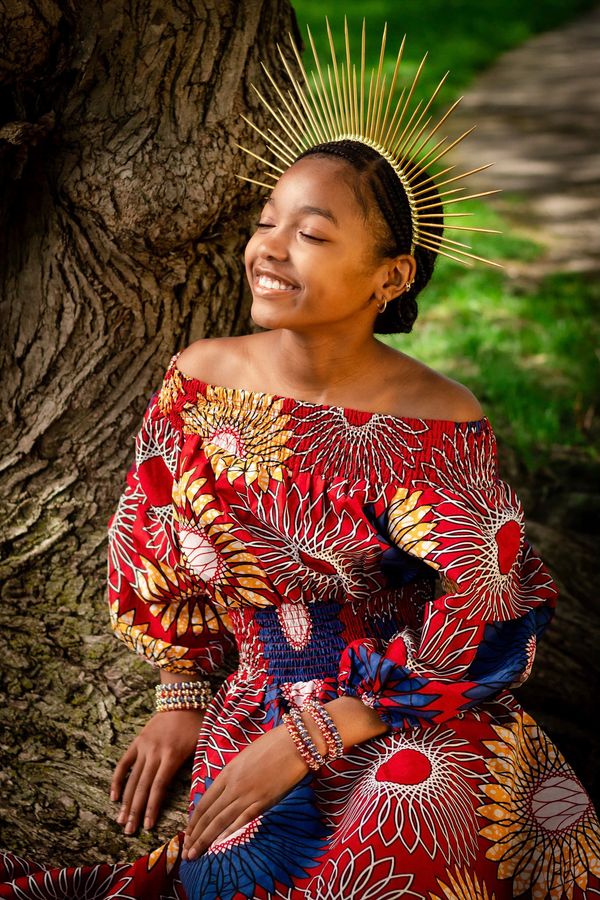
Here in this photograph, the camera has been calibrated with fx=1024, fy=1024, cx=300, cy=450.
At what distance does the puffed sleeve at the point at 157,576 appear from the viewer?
7.97ft

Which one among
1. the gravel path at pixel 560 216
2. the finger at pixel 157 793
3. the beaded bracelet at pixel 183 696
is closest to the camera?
the finger at pixel 157 793

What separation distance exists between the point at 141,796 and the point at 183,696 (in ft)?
0.81

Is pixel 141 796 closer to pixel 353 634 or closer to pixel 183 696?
pixel 183 696

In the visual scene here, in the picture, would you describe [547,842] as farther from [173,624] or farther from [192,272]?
[192,272]

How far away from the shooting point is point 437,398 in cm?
229

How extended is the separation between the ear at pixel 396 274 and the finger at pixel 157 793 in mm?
1197

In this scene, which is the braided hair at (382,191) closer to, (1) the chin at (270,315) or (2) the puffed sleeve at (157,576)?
(1) the chin at (270,315)

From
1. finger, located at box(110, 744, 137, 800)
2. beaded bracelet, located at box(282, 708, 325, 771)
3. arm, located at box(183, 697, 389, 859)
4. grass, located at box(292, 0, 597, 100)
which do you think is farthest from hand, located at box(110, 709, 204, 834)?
grass, located at box(292, 0, 597, 100)

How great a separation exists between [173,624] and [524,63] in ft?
39.9

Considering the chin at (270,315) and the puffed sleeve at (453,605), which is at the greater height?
the chin at (270,315)

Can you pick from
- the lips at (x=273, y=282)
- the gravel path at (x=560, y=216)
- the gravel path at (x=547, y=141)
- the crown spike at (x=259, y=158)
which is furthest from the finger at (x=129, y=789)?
the gravel path at (x=547, y=141)

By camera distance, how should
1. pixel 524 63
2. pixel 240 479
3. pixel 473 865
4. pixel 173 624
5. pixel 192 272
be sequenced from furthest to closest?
pixel 524 63 < pixel 192 272 < pixel 173 624 < pixel 240 479 < pixel 473 865

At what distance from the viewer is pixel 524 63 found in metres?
13.0

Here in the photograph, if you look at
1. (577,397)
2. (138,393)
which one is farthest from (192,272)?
(577,397)
